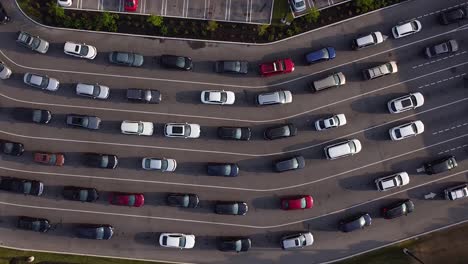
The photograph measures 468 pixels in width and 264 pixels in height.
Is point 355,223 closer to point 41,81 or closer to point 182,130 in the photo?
point 182,130

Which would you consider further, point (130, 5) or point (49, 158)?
point (130, 5)

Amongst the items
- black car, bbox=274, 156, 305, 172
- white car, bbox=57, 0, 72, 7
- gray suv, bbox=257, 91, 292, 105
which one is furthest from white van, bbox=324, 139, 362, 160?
white car, bbox=57, 0, 72, 7

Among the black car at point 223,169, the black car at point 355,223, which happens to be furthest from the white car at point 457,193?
the black car at point 223,169

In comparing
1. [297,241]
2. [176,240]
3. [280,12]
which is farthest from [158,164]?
[280,12]

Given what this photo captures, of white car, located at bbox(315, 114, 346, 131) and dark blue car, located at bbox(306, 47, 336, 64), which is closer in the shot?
white car, located at bbox(315, 114, 346, 131)

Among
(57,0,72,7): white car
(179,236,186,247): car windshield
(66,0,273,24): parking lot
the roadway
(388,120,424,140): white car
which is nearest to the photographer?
(179,236,186,247): car windshield

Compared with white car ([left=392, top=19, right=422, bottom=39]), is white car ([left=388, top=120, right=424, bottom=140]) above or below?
below

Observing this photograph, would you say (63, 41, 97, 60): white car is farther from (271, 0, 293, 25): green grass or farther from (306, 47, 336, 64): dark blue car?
(306, 47, 336, 64): dark blue car
